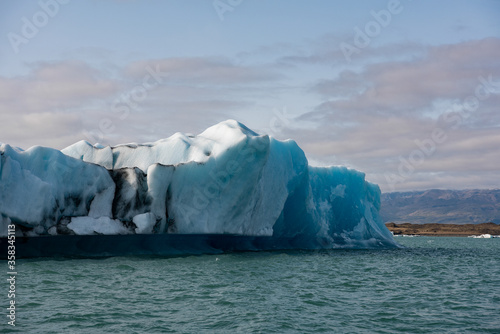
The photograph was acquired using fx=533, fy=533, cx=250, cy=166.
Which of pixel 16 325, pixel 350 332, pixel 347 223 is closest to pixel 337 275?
pixel 350 332

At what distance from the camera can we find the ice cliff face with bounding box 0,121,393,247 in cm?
1908

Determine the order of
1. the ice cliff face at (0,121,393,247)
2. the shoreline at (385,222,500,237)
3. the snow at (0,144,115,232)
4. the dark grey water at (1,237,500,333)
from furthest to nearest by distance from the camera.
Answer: the shoreline at (385,222,500,237) < the ice cliff face at (0,121,393,247) < the snow at (0,144,115,232) < the dark grey water at (1,237,500,333)

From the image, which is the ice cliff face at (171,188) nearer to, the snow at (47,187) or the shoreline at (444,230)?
the snow at (47,187)

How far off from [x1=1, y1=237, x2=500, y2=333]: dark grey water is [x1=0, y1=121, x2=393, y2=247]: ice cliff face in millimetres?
1843

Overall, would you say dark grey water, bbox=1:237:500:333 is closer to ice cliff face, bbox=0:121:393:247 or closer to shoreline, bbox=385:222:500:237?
ice cliff face, bbox=0:121:393:247

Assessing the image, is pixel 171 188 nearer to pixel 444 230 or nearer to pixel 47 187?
pixel 47 187

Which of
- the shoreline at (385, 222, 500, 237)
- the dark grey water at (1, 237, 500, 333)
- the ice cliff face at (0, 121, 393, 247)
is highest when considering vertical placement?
the ice cliff face at (0, 121, 393, 247)

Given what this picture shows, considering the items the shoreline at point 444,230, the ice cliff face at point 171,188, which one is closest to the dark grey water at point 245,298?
the ice cliff face at point 171,188

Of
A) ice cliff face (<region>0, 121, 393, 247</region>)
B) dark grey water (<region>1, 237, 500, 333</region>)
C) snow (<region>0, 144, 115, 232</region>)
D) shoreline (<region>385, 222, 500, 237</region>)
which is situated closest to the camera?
dark grey water (<region>1, 237, 500, 333</region>)

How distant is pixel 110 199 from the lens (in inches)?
821

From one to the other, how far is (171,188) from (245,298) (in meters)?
9.98

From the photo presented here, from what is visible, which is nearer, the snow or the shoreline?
the snow

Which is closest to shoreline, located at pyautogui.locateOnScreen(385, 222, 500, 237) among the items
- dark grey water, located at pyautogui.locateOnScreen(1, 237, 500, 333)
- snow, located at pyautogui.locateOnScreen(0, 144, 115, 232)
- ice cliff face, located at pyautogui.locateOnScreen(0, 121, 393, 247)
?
ice cliff face, located at pyautogui.locateOnScreen(0, 121, 393, 247)

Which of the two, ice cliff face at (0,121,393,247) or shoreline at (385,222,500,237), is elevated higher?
ice cliff face at (0,121,393,247)
